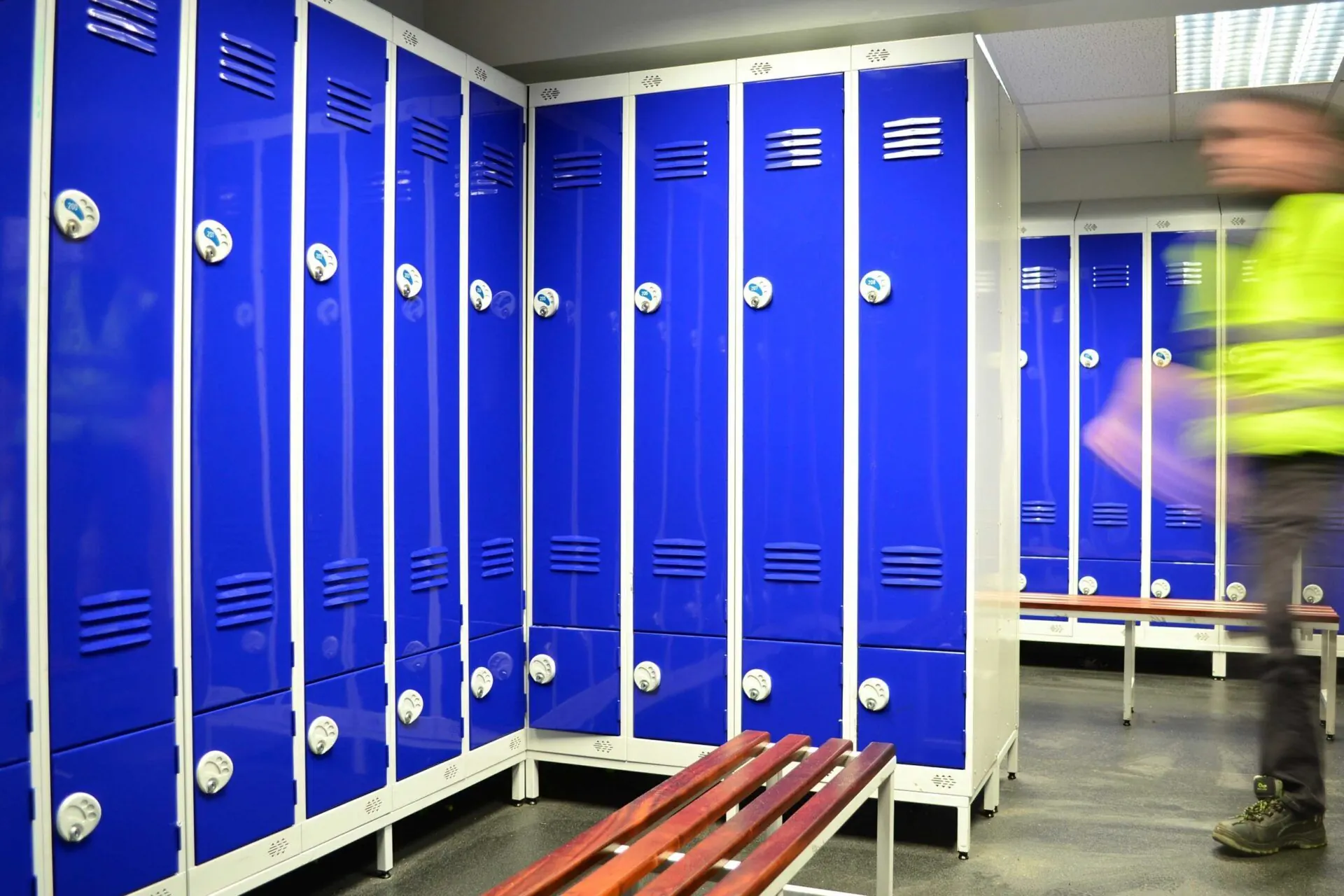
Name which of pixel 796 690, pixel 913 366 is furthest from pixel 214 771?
pixel 913 366

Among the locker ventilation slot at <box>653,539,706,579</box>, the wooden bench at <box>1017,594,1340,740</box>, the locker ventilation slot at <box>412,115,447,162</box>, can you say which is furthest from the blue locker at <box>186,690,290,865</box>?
the wooden bench at <box>1017,594,1340,740</box>

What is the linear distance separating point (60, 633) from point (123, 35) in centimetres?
124

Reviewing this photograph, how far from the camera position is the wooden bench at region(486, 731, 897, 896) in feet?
6.23

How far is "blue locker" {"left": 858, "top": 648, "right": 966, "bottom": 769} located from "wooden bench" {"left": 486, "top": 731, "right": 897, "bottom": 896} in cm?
67

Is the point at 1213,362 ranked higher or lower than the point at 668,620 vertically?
higher

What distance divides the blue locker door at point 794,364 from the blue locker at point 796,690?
43 mm

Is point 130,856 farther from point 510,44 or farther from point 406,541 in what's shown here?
point 510,44

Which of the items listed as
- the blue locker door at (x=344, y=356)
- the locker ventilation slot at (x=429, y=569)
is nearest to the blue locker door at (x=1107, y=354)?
the locker ventilation slot at (x=429, y=569)

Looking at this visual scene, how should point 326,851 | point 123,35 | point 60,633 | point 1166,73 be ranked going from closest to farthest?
point 60,633 → point 123,35 → point 326,851 → point 1166,73

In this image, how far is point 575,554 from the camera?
389 cm

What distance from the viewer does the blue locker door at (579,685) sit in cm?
383

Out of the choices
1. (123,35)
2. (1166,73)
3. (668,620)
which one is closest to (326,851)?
(668,620)

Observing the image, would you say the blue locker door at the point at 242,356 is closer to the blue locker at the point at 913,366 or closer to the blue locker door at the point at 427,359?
the blue locker door at the point at 427,359

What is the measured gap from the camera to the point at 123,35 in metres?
2.45
